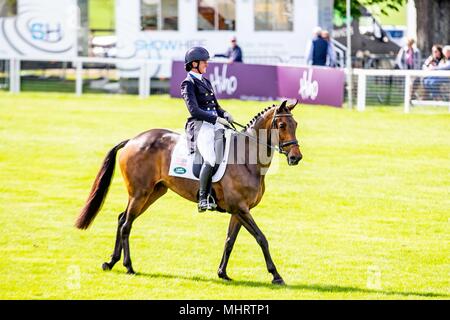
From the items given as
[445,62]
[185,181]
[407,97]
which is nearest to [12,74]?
[407,97]

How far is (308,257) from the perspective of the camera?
13.8 metres

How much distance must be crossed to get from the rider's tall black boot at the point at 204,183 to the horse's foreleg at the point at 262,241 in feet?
1.48

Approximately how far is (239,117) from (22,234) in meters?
14.3

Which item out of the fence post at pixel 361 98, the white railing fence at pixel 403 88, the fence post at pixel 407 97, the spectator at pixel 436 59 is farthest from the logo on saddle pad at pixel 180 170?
the spectator at pixel 436 59

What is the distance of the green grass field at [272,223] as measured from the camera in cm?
1203

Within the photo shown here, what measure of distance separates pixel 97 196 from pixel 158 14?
89.1 feet

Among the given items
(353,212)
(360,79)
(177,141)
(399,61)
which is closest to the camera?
(177,141)

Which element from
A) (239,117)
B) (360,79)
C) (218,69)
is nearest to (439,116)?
(360,79)

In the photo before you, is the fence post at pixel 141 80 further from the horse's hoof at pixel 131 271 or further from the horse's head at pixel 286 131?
the horse's head at pixel 286 131

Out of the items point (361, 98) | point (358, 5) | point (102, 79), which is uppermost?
point (358, 5)

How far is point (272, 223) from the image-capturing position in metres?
16.4

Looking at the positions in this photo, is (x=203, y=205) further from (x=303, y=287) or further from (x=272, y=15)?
(x=272, y=15)

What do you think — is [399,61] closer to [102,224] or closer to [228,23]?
[228,23]

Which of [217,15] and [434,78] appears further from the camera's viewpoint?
[217,15]
